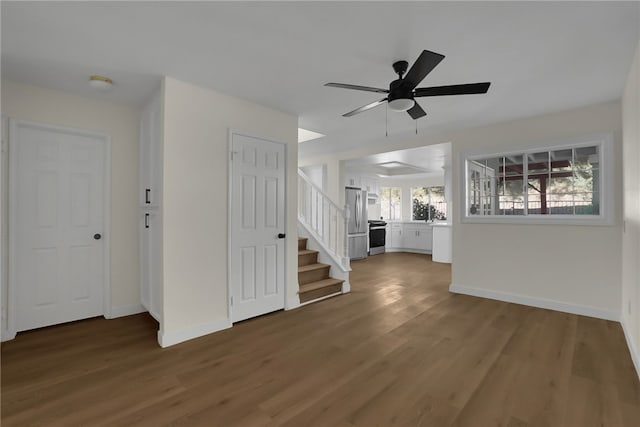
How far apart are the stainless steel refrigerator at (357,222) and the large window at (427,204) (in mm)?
2333

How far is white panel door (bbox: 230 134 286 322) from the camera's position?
3.36 meters

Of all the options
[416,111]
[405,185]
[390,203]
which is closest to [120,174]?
[416,111]

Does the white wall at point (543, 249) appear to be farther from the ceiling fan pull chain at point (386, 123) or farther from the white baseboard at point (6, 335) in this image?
the white baseboard at point (6, 335)

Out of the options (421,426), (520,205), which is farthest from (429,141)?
(421,426)

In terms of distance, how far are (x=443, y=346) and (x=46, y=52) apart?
4167 millimetres

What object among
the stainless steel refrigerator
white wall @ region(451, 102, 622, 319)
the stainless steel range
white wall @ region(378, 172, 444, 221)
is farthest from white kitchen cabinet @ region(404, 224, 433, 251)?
white wall @ region(451, 102, 622, 319)

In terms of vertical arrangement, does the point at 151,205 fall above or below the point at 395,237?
above

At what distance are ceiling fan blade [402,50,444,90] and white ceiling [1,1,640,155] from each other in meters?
0.25

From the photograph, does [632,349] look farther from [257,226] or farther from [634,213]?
[257,226]

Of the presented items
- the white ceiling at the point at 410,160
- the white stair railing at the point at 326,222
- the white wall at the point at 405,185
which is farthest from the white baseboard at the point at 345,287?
the white wall at the point at 405,185

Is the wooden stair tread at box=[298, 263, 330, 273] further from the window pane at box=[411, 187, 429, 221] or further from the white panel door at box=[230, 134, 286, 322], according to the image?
the window pane at box=[411, 187, 429, 221]

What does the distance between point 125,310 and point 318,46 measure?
11.8 feet

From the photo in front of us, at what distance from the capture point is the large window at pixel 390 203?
9.77 m

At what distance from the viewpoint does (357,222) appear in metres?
7.71
